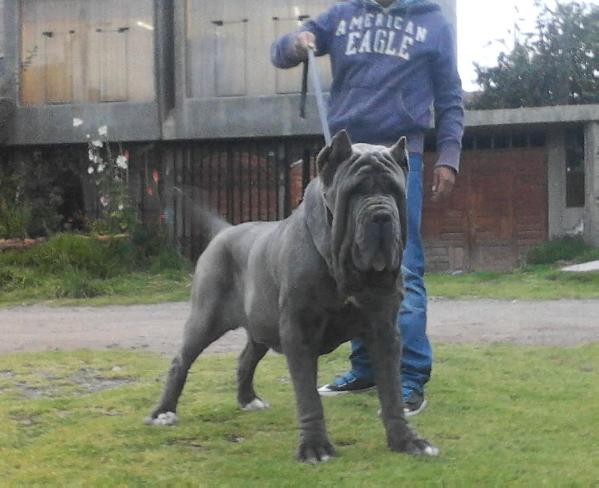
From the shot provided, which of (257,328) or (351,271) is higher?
(351,271)

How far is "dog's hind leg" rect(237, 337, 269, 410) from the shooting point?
15.9 ft

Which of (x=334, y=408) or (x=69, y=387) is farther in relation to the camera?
(x=69, y=387)

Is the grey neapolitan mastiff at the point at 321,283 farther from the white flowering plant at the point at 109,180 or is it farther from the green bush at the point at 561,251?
the green bush at the point at 561,251

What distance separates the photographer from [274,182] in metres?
16.1

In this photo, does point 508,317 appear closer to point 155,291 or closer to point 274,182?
point 155,291

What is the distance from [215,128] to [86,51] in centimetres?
257

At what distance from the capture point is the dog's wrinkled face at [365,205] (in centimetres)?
334

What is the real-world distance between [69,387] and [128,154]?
10810 mm

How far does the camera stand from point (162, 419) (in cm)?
452

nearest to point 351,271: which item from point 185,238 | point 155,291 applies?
point 155,291

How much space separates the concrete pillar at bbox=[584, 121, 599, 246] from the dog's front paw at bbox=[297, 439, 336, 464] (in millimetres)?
12590

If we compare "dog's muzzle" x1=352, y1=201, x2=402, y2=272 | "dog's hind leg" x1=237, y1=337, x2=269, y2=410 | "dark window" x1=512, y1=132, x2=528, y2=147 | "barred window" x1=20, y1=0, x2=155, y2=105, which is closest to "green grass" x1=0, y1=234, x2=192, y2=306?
"barred window" x1=20, y1=0, x2=155, y2=105

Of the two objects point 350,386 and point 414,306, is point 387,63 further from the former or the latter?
point 350,386

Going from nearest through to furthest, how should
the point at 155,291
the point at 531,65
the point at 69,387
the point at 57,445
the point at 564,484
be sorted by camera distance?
the point at 564,484
the point at 57,445
the point at 69,387
the point at 155,291
the point at 531,65
